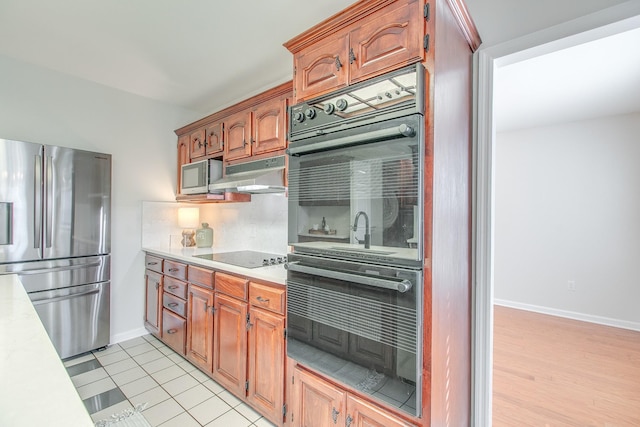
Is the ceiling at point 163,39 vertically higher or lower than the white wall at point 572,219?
higher

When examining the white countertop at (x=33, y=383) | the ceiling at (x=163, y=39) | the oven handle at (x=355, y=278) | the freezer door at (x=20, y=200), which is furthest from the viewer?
the freezer door at (x=20, y=200)

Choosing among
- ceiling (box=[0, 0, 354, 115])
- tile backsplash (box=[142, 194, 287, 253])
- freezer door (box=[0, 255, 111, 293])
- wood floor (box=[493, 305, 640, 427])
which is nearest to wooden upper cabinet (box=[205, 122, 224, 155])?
ceiling (box=[0, 0, 354, 115])

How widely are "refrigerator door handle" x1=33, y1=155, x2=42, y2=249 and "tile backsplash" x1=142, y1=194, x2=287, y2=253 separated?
2.89 feet

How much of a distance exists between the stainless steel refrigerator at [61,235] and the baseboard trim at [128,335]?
0.64ft

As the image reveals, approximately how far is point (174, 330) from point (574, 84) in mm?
4524

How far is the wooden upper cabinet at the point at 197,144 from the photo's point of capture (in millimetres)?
2939

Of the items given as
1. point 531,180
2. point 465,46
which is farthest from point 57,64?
point 531,180

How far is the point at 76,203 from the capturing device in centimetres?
256

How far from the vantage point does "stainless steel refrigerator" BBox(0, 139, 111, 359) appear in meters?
Answer: 2.28

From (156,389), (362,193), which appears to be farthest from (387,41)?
(156,389)

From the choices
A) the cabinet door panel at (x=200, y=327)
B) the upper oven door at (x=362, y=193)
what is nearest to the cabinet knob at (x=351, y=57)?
the upper oven door at (x=362, y=193)

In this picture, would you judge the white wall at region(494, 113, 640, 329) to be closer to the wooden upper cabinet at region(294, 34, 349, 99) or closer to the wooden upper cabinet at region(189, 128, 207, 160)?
the wooden upper cabinet at region(294, 34, 349, 99)

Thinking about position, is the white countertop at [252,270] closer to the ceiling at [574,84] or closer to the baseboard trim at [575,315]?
the ceiling at [574,84]

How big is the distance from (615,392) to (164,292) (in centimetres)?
387
